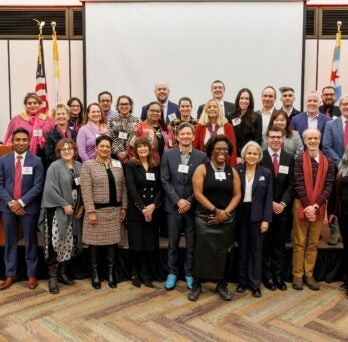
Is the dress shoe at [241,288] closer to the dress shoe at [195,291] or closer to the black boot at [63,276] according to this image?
the dress shoe at [195,291]

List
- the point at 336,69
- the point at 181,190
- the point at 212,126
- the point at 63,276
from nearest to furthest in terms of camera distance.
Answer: the point at 181,190 < the point at 63,276 < the point at 212,126 < the point at 336,69

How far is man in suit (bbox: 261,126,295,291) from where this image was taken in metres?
3.54

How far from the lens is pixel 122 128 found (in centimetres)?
413

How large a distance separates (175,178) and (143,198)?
0.33m

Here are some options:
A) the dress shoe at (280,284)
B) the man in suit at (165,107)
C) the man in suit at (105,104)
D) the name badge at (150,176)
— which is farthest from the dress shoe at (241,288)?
the man in suit at (105,104)

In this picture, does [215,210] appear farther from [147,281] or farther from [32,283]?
[32,283]

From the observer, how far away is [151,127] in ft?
13.2

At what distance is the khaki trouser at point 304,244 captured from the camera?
3572mm

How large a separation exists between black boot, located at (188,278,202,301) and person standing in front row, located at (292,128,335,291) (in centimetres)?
88

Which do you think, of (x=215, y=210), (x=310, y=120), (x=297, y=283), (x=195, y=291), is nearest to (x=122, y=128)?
(x=215, y=210)

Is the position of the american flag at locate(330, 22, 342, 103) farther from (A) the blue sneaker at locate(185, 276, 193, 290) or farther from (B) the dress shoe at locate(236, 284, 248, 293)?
(A) the blue sneaker at locate(185, 276, 193, 290)

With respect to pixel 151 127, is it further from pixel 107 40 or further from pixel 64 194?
pixel 107 40

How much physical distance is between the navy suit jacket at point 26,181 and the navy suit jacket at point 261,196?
5.86 feet

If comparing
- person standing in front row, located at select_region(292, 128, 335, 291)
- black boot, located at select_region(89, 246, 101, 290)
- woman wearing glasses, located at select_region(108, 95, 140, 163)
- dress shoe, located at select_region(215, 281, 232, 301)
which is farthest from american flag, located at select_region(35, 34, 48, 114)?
person standing in front row, located at select_region(292, 128, 335, 291)
